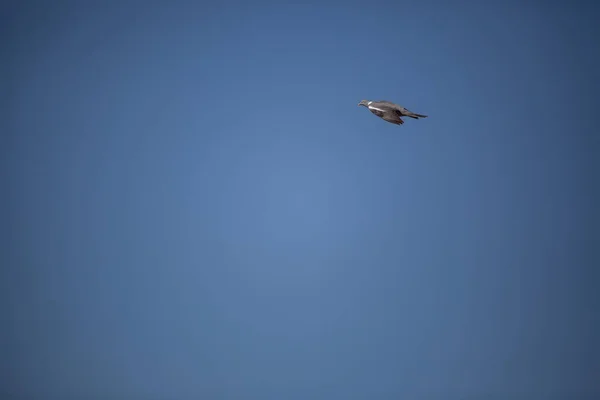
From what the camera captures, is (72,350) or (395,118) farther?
(72,350)

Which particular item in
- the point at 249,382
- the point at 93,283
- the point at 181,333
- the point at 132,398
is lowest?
the point at 132,398

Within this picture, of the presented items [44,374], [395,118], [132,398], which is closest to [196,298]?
[132,398]

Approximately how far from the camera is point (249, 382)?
13.9 feet

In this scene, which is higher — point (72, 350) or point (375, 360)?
point (375, 360)

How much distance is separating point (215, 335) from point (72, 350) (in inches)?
46.5

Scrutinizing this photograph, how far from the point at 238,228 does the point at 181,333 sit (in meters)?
1.00

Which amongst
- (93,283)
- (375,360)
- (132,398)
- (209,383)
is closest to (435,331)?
(375,360)

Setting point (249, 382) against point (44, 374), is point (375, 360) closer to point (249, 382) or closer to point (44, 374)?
point (249, 382)

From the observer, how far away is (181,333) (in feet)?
13.9

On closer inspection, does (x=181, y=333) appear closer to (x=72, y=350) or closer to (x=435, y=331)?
(x=72, y=350)

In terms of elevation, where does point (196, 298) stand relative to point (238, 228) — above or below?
below

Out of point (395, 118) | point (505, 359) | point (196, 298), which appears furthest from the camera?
point (196, 298)

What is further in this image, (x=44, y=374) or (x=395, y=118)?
(x=44, y=374)

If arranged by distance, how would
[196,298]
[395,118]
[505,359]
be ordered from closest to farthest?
[395,118]
[505,359]
[196,298]
